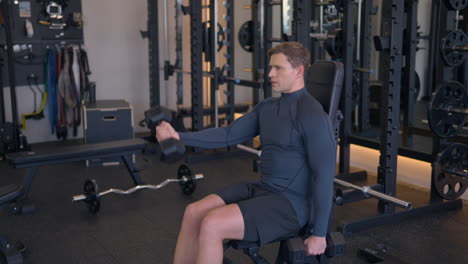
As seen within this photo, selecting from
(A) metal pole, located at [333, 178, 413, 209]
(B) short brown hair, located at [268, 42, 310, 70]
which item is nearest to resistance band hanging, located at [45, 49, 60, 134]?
(A) metal pole, located at [333, 178, 413, 209]

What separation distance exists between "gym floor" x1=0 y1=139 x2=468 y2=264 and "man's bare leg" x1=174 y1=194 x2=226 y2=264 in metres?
0.65

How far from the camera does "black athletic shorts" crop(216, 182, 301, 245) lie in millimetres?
1711

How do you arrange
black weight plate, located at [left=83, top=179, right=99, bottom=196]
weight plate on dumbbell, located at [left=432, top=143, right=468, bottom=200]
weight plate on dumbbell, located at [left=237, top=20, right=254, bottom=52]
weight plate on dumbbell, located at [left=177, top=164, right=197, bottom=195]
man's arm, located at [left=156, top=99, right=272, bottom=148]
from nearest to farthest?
man's arm, located at [left=156, top=99, right=272, bottom=148] → weight plate on dumbbell, located at [left=432, top=143, right=468, bottom=200] → black weight plate, located at [left=83, top=179, right=99, bottom=196] → weight plate on dumbbell, located at [left=177, top=164, right=197, bottom=195] → weight plate on dumbbell, located at [left=237, top=20, right=254, bottom=52]

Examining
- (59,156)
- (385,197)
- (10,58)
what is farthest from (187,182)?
(10,58)

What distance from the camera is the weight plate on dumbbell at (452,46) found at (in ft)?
9.45

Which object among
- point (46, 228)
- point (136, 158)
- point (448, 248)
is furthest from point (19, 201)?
point (448, 248)

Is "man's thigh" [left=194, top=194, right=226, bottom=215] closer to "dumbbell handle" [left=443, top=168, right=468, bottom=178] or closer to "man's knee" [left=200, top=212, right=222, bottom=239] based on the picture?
"man's knee" [left=200, top=212, right=222, bottom=239]

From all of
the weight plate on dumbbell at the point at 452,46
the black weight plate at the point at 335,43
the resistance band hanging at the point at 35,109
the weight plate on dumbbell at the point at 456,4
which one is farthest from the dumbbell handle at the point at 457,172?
the resistance band hanging at the point at 35,109

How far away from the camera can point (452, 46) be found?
288 cm

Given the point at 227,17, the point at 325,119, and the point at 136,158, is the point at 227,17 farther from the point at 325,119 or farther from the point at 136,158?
the point at 325,119

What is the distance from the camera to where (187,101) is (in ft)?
19.4

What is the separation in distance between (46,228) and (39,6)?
272 cm

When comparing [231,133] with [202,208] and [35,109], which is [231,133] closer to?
[202,208]

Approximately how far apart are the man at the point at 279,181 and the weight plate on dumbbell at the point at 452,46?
1391mm
